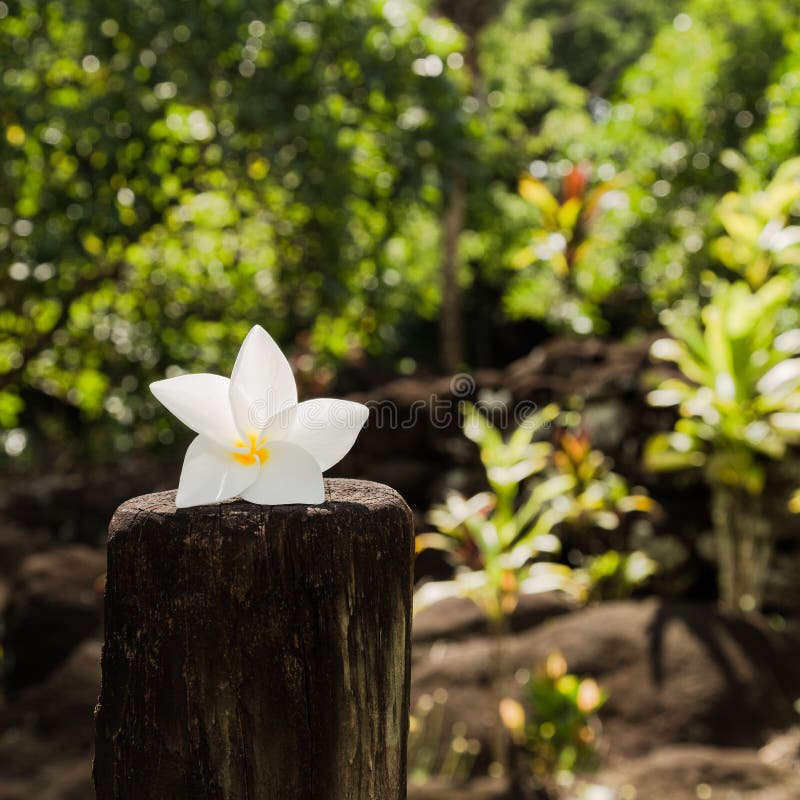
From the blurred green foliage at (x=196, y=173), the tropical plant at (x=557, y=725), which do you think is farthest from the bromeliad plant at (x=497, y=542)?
the blurred green foliage at (x=196, y=173)

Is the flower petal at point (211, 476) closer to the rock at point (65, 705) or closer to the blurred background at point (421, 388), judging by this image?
the blurred background at point (421, 388)

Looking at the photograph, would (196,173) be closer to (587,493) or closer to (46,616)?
(46,616)

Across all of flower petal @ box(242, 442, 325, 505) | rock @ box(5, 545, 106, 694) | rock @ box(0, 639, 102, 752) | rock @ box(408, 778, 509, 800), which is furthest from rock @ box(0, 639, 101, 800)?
flower petal @ box(242, 442, 325, 505)

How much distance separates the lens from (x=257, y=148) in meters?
6.37

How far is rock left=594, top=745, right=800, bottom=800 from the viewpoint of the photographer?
3.70 meters

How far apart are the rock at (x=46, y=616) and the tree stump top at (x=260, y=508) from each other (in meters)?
3.73

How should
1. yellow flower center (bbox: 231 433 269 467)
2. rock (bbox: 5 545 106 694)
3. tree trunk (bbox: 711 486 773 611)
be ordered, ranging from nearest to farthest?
1. yellow flower center (bbox: 231 433 269 467)
2. rock (bbox: 5 545 106 694)
3. tree trunk (bbox: 711 486 773 611)

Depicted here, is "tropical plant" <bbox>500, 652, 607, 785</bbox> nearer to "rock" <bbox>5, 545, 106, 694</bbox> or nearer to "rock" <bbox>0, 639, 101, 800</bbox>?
"rock" <bbox>0, 639, 101, 800</bbox>

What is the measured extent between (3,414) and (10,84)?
329cm

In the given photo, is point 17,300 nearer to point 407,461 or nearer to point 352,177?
point 352,177

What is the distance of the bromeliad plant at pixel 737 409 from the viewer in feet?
17.7

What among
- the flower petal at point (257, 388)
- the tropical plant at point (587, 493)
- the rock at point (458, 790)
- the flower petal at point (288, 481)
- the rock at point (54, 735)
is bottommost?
the rock at point (458, 790)

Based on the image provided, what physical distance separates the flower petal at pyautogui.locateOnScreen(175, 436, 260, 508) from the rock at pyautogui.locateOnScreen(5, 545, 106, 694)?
12.1ft

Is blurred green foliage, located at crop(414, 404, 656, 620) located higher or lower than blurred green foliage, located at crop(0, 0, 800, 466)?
lower
